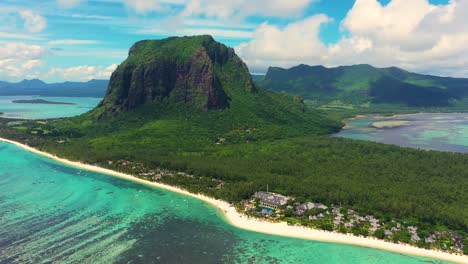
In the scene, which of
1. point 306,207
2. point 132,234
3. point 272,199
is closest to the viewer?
point 132,234

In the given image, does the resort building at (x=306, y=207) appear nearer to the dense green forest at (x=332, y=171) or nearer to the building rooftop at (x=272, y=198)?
the dense green forest at (x=332, y=171)

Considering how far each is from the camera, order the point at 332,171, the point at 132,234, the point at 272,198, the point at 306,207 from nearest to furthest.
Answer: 1. the point at 132,234
2. the point at 306,207
3. the point at 272,198
4. the point at 332,171

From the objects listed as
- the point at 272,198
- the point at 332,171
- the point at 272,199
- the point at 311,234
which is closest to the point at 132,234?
the point at 272,199

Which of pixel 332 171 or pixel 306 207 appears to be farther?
pixel 332 171

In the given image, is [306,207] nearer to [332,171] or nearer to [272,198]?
[272,198]

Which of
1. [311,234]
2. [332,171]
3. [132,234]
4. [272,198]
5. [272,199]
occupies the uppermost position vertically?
[332,171]

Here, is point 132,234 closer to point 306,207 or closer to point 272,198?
point 272,198

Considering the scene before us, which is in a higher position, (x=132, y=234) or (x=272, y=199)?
(x=272, y=199)
